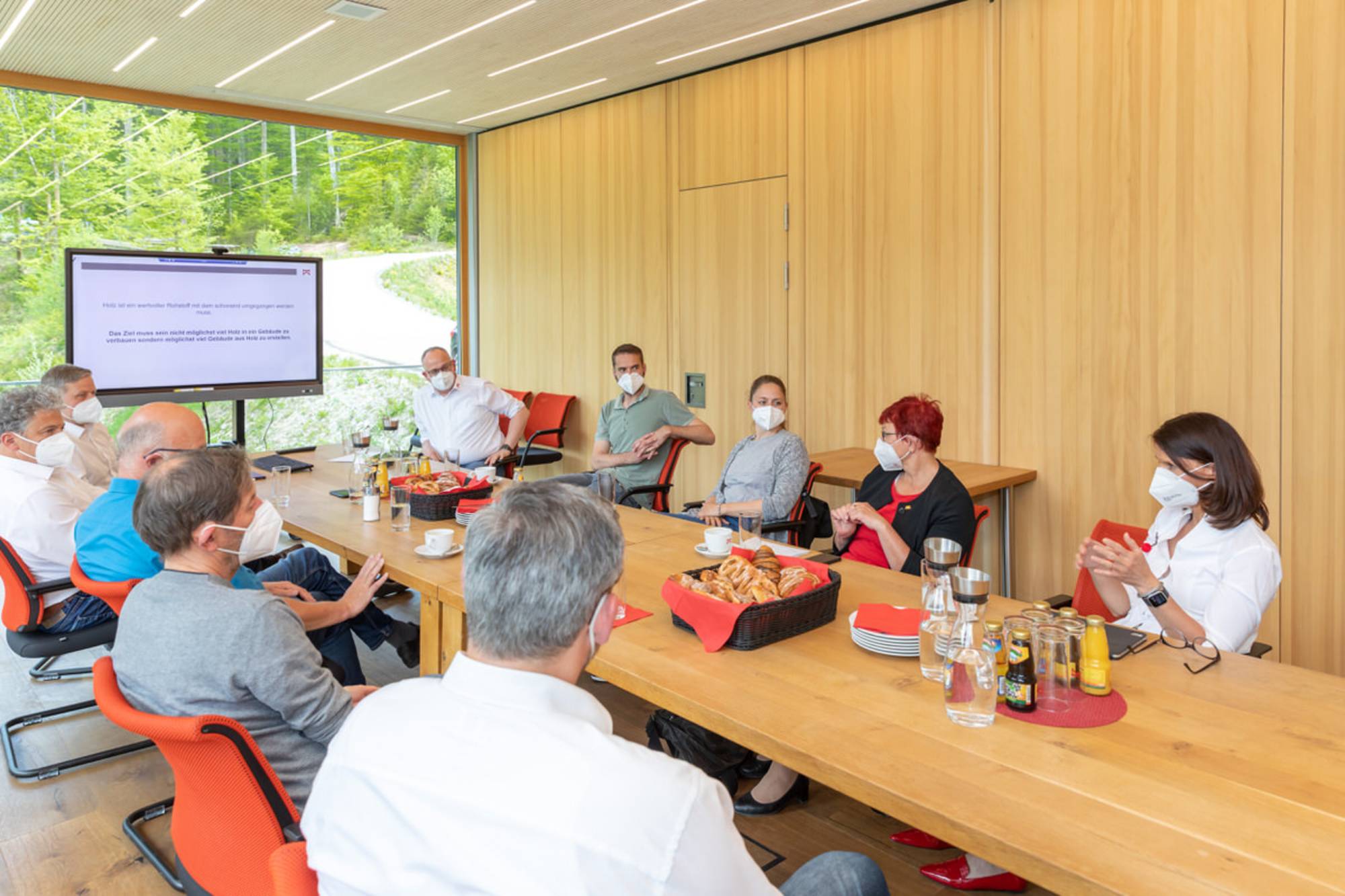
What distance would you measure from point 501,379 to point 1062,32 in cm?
525

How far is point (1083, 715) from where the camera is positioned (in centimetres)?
173

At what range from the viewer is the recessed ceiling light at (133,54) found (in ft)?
18.1

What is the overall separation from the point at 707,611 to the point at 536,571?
0.94 metres

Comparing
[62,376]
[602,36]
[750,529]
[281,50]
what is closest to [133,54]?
[281,50]

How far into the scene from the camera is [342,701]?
2.03 meters

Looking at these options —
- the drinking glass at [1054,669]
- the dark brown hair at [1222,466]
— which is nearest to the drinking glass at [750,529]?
the drinking glass at [1054,669]

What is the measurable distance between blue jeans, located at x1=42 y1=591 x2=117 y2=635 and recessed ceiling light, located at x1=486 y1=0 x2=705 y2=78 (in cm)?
388

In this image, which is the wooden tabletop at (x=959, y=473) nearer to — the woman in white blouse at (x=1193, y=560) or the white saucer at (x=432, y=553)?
the woman in white blouse at (x=1193, y=560)

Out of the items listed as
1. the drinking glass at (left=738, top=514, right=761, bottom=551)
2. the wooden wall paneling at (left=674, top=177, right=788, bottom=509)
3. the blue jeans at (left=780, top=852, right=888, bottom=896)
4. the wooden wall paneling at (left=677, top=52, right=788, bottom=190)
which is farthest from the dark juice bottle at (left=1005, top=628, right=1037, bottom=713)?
the wooden wall paneling at (left=677, top=52, right=788, bottom=190)

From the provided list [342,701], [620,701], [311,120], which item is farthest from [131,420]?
[311,120]

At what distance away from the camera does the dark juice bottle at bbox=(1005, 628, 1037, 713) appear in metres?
1.75

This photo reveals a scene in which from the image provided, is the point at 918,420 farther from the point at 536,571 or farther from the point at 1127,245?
the point at 536,571

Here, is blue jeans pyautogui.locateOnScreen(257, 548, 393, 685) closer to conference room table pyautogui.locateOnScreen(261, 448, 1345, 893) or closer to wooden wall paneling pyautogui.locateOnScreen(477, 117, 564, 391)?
conference room table pyautogui.locateOnScreen(261, 448, 1345, 893)

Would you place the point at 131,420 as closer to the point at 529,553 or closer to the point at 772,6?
the point at 529,553
